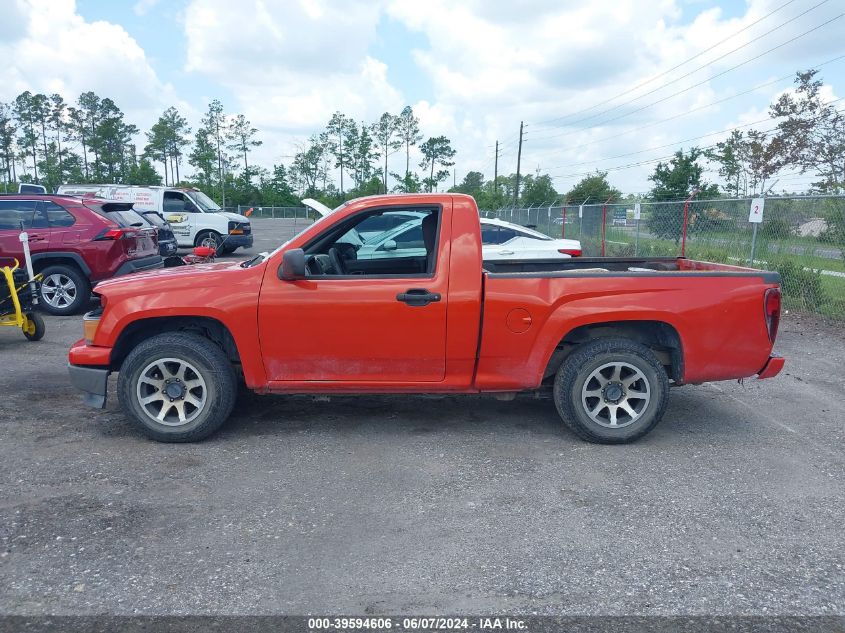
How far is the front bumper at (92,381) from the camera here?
4965mm

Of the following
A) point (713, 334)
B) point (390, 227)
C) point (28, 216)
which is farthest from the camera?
point (28, 216)

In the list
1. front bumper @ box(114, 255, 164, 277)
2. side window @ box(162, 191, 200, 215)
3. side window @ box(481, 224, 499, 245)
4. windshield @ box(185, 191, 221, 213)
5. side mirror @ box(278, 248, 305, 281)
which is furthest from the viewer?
windshield @ box(185, 191, 221, 213)

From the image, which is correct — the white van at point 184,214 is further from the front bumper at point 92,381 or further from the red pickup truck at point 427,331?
the red pickup truck at point 427,331

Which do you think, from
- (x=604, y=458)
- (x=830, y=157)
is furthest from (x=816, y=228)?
(x=830, y=157)

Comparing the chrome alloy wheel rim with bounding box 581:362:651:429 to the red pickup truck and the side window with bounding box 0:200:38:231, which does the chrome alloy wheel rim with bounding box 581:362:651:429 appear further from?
the side window with bounding box 0:200:38:231

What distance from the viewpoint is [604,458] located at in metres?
4.77

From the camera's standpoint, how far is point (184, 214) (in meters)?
19.3

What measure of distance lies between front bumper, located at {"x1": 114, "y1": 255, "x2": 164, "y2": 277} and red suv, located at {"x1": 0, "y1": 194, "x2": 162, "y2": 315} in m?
0.02

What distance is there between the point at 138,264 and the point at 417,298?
742cm

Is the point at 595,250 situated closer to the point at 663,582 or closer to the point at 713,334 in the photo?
the point at 713,334

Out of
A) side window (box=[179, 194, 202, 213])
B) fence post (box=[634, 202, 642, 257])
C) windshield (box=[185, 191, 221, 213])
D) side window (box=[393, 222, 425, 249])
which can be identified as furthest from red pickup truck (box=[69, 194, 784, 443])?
windshield (box=[185, 191, 221, 213])

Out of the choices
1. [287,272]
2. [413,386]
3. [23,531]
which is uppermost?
[287,272]

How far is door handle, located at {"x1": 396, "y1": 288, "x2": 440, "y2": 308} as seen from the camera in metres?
4.76

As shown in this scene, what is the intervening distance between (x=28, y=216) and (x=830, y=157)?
32.6 m
